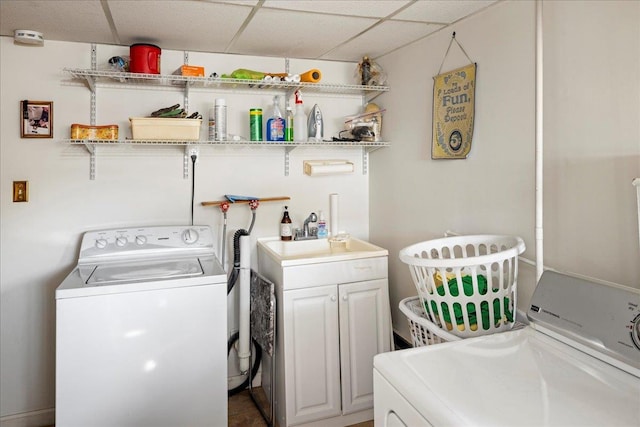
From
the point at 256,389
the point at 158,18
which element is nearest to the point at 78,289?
the point at 158,18

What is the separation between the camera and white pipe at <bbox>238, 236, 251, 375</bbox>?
251 centimetres

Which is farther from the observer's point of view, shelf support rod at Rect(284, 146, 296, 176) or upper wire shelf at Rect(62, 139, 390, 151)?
shelf support rod at Rect(284, 146, 296, 176)

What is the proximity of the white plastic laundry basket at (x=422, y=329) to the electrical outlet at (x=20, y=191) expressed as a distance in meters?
2.06

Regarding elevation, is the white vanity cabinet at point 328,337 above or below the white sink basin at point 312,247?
below

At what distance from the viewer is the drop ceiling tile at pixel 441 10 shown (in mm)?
1839

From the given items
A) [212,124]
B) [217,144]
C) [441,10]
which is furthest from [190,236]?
[441,10]

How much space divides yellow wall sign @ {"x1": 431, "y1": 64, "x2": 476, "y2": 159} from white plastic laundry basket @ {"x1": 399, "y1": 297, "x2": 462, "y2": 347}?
80cm

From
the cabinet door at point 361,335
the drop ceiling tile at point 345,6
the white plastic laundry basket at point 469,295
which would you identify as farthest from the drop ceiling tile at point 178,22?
the cabinet door at point 361,335

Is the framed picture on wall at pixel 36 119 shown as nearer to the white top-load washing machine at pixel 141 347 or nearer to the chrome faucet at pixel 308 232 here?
the white top-load washing machine at pixel 141 347

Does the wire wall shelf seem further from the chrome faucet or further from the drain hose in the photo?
the drain hose

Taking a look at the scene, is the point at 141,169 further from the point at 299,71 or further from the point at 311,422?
the point at 311,422

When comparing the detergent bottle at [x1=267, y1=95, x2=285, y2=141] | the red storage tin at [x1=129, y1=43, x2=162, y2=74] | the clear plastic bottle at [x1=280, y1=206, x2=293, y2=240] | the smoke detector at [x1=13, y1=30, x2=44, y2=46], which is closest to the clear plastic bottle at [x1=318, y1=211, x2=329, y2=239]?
A: the clear plastic bottle at [x1=280, y1=206, x2=293, y2=240]

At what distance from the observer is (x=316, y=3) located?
1843 millimetres

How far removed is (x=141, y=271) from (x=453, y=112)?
1683 millimetres
